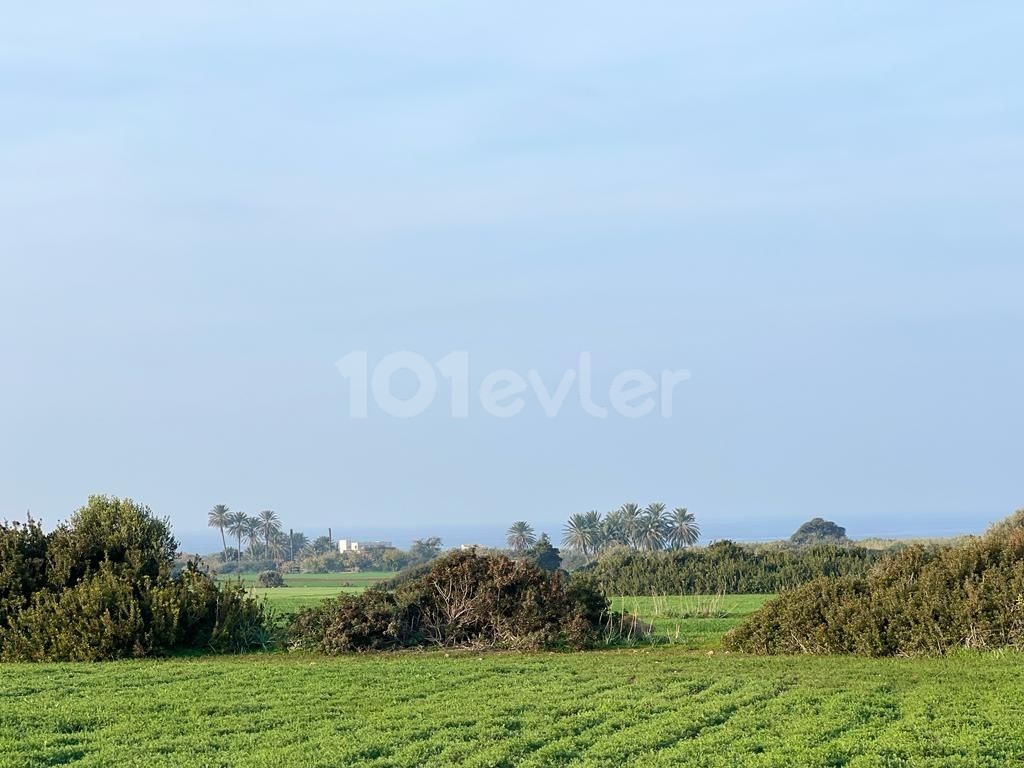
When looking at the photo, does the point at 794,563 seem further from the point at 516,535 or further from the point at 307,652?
the point at 516,535

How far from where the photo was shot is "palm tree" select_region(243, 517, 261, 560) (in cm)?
16725

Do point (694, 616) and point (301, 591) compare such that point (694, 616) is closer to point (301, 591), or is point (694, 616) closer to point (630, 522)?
point (301, 591)

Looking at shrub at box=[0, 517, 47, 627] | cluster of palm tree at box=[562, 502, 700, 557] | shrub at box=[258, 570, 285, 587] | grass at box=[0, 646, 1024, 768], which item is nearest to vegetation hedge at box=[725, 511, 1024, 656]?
grass at box=[0, 646, 1024, 768]

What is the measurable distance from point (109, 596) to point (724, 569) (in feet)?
96.6

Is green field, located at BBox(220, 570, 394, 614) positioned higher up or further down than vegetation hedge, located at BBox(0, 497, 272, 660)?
further down

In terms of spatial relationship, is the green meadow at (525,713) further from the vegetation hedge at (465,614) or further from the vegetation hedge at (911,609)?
the vegetation hedge at (465,614)

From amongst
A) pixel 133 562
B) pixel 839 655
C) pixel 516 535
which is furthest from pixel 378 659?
pixel 516 535

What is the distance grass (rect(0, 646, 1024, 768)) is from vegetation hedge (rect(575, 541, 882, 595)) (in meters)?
25.8

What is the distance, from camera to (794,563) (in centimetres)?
4722

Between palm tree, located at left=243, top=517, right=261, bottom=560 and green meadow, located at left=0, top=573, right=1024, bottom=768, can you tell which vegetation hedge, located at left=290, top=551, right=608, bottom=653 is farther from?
palm tree, located at left=243, top=517, right=261, bottom=560

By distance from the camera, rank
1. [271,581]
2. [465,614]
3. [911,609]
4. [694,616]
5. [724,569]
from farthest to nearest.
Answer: [271,581] < [724,569] < [694,616] < [465,614] < [911,609]

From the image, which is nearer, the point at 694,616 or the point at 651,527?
the point at 694,616

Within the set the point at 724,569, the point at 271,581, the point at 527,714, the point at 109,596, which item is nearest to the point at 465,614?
the point at 109,596

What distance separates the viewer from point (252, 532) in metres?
169
